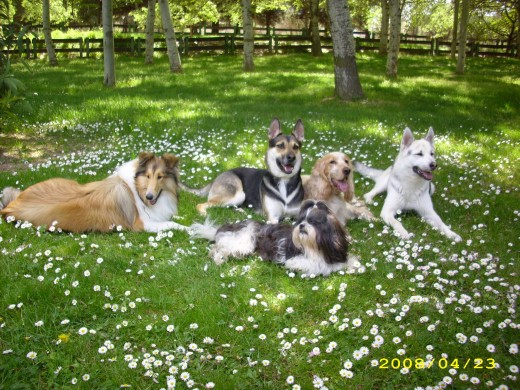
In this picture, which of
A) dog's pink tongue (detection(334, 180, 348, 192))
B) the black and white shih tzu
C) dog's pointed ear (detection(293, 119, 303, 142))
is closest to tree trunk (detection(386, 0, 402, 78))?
dog's pointed ear (detection(293, 119, 303, 142))

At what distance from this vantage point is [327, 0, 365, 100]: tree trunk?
1305cm

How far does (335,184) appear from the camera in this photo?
248 inches

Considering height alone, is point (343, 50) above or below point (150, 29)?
below

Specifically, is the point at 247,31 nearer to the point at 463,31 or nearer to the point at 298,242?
the point at 463,31

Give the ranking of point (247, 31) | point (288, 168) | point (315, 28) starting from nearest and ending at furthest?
point (288, 168) < point (247, 31) < point (315, 28)

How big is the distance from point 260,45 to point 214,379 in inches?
1336

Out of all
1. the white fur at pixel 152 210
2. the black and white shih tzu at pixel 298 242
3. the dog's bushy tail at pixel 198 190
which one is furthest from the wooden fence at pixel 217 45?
the black and white shih tzu at pixel 298 242

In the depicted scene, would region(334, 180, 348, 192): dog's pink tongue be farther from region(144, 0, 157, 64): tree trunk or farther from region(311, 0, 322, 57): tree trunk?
region(311, 0, 322, 57): tree trunk

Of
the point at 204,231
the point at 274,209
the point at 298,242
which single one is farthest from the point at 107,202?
the point at 298,242

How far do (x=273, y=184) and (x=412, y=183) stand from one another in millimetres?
2119

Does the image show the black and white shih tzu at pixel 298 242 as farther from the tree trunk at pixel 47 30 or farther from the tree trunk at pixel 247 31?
the tree trunk at pixel 47 30

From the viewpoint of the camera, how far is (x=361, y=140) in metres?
10.3

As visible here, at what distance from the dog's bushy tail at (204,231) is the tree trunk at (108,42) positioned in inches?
477

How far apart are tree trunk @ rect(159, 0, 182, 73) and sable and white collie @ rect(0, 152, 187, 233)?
1501 centimetres
